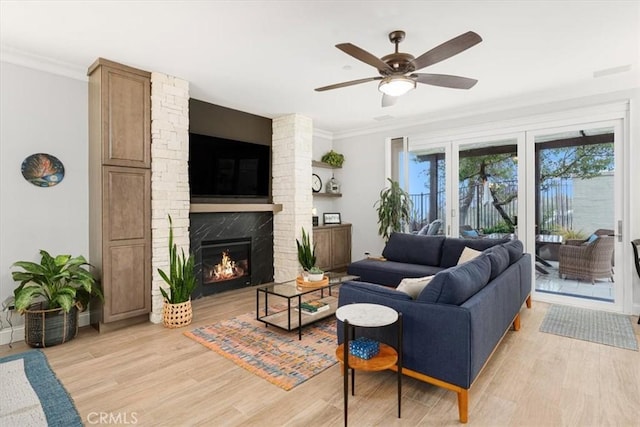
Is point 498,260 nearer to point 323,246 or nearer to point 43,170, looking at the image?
point 323,246

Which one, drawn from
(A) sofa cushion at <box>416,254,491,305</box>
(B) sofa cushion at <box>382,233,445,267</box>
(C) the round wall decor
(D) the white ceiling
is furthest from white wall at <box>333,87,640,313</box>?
(C) the round wall decor

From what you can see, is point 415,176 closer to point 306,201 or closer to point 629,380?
point 306,201

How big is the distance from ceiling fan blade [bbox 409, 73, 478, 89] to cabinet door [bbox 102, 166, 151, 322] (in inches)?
115

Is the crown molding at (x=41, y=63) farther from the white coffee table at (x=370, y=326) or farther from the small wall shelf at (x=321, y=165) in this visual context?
the white coffee table at (x=370, y=326)

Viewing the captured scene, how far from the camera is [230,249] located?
493cm

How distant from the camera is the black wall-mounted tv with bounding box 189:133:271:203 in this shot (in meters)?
4.39

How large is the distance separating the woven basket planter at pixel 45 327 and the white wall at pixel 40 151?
16.6 inches

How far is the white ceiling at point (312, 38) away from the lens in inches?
97.2

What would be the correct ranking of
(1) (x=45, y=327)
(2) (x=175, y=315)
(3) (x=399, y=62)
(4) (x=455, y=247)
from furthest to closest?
(4) (x=455, y=247), (2) (x=175, y=315), (1) (x=45, y=327), (3) (x=399, y=62)

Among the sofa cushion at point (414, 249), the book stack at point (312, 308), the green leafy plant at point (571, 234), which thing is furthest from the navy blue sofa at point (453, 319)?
the green leafy plant at point (571, 234)

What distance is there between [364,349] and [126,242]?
273 centimetres

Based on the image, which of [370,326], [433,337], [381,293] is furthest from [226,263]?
[433,337]

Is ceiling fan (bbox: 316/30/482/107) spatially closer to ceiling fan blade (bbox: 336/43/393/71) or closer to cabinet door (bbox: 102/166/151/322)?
ceiling fan blade (bbox: 336/43/393/71)

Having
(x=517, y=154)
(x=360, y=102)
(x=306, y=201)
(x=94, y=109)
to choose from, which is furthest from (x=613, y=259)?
Result: (x=94, y=109)
